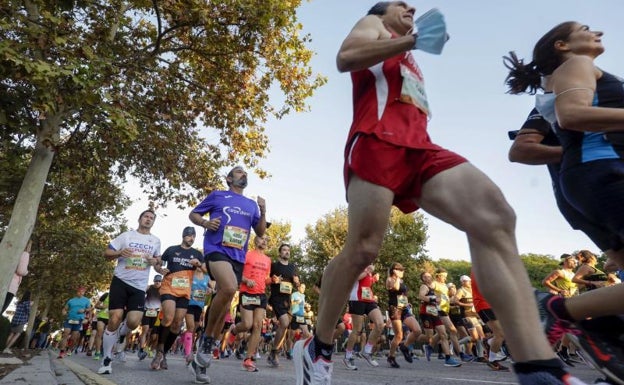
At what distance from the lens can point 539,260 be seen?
85750mm

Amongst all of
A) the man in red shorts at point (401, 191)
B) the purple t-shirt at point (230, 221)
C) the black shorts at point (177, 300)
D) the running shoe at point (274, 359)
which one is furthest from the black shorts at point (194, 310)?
the man in red shorts at point (401, 191)

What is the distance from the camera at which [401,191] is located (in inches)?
90.4

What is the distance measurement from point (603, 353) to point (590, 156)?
0.97 m

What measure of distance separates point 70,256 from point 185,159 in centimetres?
1578

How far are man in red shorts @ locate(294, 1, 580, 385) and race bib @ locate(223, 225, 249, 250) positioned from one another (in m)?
3.35

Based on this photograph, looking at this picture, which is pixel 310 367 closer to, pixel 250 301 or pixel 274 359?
pixel 250 301

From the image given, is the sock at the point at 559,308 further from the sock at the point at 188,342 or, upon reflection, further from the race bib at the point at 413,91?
the sock at the point at 188,342

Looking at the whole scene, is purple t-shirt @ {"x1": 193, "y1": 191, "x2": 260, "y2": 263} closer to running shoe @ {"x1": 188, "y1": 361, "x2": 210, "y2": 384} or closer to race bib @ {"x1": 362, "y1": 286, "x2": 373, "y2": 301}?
running shoe @ {"x1": 188, "y1": 361, "x2": 210, "y2": 384}

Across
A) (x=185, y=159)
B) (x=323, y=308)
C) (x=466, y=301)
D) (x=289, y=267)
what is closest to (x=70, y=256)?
(x=185, y=159)

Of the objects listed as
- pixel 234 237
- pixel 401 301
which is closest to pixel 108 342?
pixel 234 237

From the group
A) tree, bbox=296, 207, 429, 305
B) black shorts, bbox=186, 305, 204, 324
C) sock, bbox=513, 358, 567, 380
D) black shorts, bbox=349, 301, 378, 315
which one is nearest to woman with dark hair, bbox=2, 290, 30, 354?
black shorts, bbox=186, 305, 204, 324

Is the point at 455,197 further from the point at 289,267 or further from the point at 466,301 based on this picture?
the point at 466,301

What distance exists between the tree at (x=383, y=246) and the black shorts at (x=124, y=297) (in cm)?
2714

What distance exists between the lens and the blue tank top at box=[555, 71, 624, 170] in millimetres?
2535
